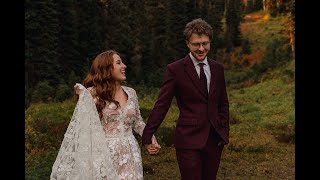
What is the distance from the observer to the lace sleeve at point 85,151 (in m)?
5.13

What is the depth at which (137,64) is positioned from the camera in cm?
5147

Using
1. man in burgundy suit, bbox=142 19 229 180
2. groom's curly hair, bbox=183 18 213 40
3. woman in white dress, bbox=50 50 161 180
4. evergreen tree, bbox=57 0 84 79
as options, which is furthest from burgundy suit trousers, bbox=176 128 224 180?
evergreen tree, bbox=57 0 84 79

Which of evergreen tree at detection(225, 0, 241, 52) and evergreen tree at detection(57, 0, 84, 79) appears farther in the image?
evergreen tree at detection(225, 0, 241, 52)

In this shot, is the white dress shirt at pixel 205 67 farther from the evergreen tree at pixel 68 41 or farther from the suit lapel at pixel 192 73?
the evergreen tree at pixel 68 41

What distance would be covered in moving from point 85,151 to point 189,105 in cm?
130

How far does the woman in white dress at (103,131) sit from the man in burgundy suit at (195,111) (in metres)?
0.27

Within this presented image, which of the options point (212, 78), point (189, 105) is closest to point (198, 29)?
point (212, 78)

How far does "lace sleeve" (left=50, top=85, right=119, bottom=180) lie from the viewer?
5.13 metres

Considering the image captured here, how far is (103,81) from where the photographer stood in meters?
5.37

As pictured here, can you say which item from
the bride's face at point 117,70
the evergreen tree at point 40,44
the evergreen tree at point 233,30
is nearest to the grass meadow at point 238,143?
the bride's face at point 117,70

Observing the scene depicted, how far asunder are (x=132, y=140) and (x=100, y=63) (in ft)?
3.28

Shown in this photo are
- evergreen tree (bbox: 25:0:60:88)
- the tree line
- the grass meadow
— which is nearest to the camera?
→ the grass meadow

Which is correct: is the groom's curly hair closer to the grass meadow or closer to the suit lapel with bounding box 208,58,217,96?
the suit lapel with bounding box 208,58,217,96

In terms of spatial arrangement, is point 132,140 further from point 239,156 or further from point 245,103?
point 245,103
